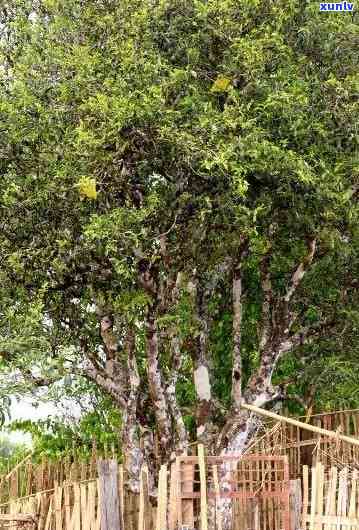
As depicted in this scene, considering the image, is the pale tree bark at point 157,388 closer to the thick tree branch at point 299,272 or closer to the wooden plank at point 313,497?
the thick tree branch at point 299,272

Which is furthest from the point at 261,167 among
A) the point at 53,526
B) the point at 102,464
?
the point at 53,526

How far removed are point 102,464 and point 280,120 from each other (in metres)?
5.16

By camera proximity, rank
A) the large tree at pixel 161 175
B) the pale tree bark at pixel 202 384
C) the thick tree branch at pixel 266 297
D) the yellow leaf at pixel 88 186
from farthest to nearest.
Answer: the thick tree branch at pixel 266 297
the pale tree bark at pixel 202 384
the large tree at pixel 161 175
the yellow leaf at pixel 88 186

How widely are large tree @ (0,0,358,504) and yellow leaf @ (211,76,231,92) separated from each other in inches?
0.8

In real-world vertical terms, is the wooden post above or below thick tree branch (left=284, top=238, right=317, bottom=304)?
below

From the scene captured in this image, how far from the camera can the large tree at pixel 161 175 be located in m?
12.8

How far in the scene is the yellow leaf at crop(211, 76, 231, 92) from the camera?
13.3 metres

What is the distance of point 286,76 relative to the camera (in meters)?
13.3

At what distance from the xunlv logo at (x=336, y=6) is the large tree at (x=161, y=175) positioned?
4.6 inches

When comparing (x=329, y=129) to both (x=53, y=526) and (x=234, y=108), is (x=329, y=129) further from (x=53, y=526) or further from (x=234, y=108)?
(x=53, y=526)

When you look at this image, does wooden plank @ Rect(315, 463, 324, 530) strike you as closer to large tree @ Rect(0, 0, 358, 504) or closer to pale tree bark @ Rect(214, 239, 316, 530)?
pale tree bark @ Rect(214, 239, 316, 530)

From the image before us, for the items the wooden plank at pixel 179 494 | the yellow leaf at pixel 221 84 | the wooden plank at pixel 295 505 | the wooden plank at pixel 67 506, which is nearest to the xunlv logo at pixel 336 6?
the yellow leaf at pixel 221 84

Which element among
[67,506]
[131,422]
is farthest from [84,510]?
[131,422]

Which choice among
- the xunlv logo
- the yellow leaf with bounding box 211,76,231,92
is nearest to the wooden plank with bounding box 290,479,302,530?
the yellow leaf with bounding box 211,76,231,92
